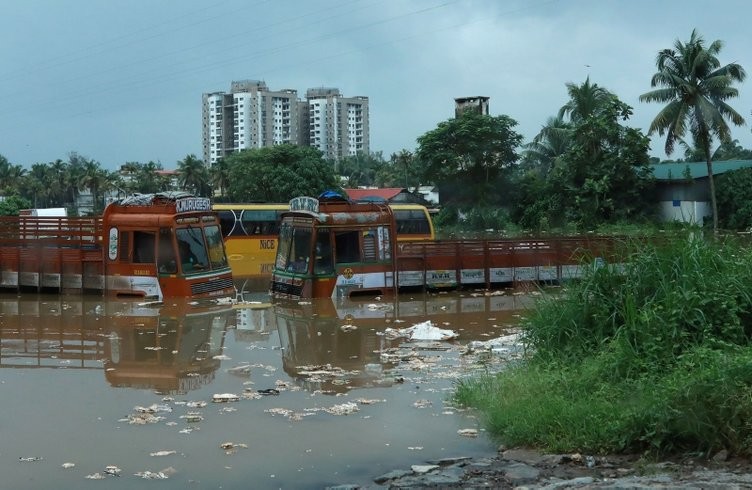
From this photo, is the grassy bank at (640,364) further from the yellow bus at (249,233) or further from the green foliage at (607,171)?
the green foliage at (607,171)

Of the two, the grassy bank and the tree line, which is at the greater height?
the tree line

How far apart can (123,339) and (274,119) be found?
4588 inches

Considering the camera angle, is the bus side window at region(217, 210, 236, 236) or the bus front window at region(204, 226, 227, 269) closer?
the bus front window at region(204, 226, 227, 269)

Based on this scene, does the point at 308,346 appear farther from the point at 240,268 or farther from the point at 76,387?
the point at 240,268

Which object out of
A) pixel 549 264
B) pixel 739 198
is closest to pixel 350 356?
pixel 549 264

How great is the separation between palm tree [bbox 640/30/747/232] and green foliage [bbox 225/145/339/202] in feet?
80.2

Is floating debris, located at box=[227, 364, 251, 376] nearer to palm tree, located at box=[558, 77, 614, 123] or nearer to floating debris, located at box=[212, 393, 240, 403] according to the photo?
floating debris, located at box=[212, 393, 240, 403]

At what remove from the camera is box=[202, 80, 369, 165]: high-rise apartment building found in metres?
127

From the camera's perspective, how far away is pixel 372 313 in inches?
732

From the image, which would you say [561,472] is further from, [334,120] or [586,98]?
→ [334,120]

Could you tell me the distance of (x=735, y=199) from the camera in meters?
39.4

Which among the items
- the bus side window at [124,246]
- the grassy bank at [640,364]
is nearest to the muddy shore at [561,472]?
the grassy bank at [640,364]

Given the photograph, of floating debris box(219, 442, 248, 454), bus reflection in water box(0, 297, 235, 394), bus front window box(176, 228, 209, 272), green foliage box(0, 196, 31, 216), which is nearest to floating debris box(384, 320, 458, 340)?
bus reflection in water box(0, 297, 235, 394)

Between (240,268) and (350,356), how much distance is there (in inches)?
743
